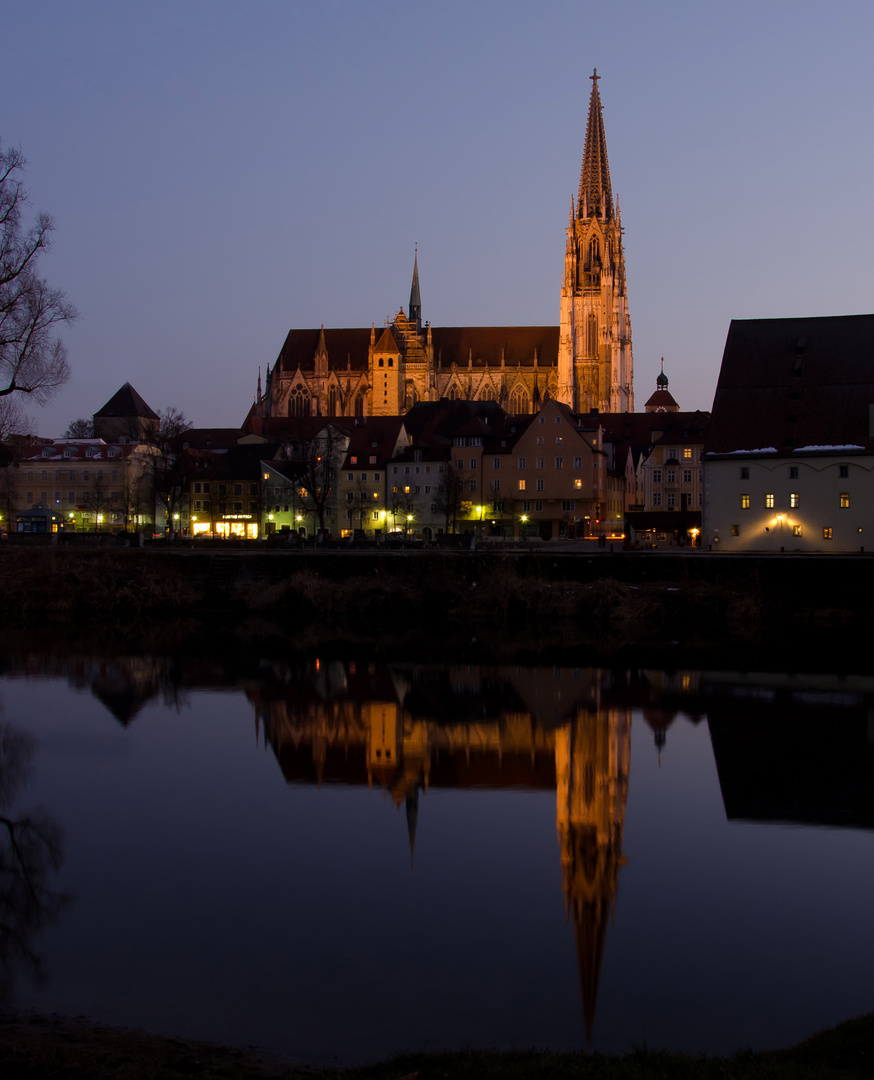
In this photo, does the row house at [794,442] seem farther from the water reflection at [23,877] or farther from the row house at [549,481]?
the water reflection at [23,877]

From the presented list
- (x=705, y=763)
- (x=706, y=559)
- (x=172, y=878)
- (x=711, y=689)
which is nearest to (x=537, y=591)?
(x=706, y=559)

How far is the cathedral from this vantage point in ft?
493

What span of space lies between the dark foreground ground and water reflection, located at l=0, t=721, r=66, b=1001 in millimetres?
1909

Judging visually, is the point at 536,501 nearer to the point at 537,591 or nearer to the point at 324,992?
the point at 537,591

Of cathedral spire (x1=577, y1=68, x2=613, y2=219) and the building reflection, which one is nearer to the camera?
the building reflection

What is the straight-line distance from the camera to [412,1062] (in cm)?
827

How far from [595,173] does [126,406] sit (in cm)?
7334

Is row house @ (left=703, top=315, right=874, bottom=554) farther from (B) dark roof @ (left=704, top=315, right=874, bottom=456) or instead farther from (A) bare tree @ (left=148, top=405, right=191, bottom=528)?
(A) bare tree @ (left=148, top=405, right=191, bottom=528)

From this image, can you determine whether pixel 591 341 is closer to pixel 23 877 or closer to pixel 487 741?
pixel 487 741

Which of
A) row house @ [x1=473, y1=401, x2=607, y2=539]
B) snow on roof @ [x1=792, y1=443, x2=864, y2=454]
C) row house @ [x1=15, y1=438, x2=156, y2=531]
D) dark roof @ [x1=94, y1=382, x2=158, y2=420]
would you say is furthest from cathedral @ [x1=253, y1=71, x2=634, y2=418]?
snow on roof @ [x1=792, y1=443, x2=864, y2=454]

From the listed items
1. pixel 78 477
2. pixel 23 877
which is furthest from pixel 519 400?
pixel 23 877

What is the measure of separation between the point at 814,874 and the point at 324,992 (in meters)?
6.65

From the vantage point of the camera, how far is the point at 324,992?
10.3 meters

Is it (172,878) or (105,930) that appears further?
(172,878)
